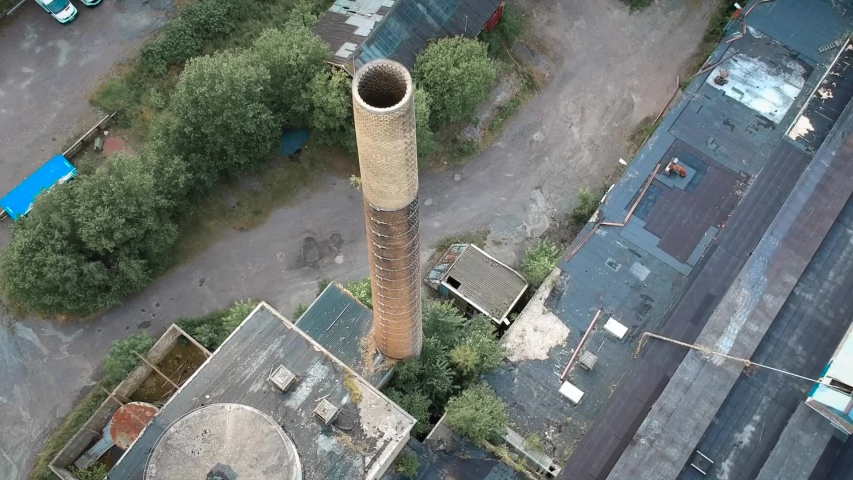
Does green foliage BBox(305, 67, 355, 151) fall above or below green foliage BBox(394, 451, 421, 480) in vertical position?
above

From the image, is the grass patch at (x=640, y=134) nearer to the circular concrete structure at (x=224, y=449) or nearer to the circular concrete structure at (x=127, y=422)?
the circular concrete structure at (x=224, y=449)

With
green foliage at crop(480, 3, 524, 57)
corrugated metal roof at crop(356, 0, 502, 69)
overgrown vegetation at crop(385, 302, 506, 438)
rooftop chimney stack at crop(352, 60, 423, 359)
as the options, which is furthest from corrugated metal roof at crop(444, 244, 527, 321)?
green foliage at crop(480, 3, 524, 57)

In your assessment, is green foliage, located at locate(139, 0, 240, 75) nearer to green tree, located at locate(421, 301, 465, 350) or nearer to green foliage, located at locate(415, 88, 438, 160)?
green foliage, located at locate(415, 88, 438, 160)

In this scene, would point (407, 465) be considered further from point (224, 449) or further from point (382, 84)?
point (382, 84)

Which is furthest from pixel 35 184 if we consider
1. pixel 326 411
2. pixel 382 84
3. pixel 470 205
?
pixel 382 84

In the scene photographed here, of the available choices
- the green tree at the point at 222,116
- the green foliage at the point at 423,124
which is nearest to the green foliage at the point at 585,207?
the green foliage at the point at 423,124

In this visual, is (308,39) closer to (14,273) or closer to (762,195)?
(14,273)

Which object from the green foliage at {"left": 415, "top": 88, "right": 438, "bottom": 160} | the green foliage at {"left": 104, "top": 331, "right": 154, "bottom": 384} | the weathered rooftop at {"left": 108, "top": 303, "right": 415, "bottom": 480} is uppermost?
the green foliage at {"left": 415, "top": 88, "right": 438, "bottom": 160}

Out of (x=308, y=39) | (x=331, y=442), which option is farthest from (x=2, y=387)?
(x=308, y=39)
